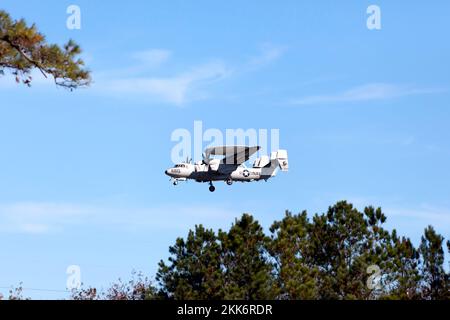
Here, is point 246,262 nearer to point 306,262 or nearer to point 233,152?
point 306,262

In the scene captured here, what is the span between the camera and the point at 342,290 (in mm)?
57625

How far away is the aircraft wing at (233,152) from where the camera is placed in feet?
243

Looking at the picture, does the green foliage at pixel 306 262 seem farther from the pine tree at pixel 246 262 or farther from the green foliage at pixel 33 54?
the green foliage at pixel 33 54

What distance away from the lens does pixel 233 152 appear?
74.7 metres

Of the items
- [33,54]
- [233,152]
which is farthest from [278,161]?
[33,54]

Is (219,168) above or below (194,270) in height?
above

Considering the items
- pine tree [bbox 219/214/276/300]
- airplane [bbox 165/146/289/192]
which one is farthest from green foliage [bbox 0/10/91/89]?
airplane [bbox 165/146/289/192]

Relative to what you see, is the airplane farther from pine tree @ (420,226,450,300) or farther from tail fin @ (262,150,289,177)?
pine tree @ (420,226,450,300)

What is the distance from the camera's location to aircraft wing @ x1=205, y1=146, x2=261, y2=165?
243 feet

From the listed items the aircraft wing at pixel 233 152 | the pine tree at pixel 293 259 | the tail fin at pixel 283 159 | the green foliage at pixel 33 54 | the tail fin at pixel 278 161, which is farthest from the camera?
the tail fin at pixel 283 159

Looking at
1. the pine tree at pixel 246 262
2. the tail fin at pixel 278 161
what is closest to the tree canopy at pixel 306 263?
the pine tree at pixel 246 262

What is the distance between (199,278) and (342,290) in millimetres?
10087

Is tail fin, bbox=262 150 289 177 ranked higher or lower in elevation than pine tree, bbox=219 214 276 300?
higher
